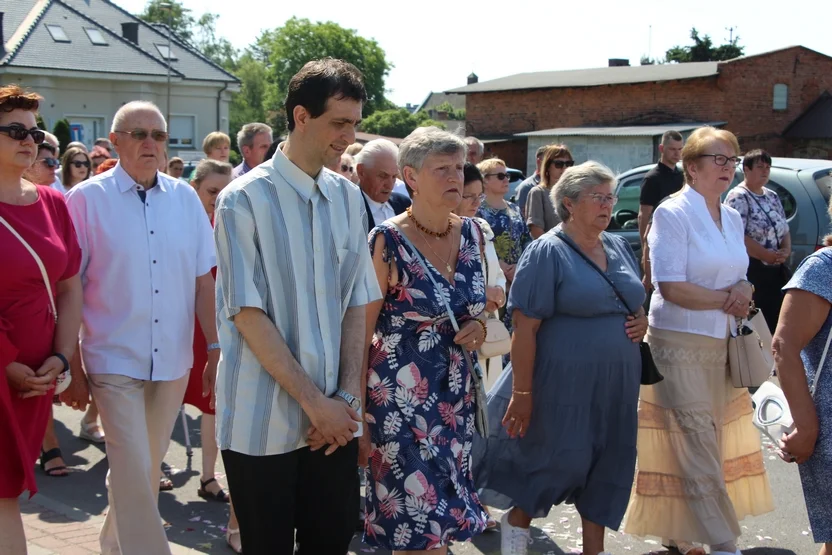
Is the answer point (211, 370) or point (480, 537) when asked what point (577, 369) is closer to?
point (480, 537)

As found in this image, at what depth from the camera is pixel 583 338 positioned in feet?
15.6

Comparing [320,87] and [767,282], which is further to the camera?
[767,282]

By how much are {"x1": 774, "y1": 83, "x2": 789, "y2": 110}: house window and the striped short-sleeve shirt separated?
134 feet

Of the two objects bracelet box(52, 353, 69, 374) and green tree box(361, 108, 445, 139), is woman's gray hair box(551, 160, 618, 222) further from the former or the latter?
green tree box(361, 108, 445, 139)

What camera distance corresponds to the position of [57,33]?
1758 inches

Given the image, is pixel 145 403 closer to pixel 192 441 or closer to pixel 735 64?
pixel 192 441

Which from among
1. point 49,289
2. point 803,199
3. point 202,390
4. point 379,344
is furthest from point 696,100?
point 49,289

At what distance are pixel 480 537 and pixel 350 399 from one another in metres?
2.59

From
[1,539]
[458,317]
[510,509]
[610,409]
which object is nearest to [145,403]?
[1,539]

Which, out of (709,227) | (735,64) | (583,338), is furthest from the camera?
(735,64)

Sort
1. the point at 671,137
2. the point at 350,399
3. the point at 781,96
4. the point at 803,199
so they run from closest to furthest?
the point at 350,399 < the point at 803,199 < the point at 671,137 < the point at 781,96

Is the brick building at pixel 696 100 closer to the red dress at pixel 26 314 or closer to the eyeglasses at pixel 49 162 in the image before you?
the eyeglasses at pixel 49 162

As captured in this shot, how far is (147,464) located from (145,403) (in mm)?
310

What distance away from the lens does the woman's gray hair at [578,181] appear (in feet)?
15.9
